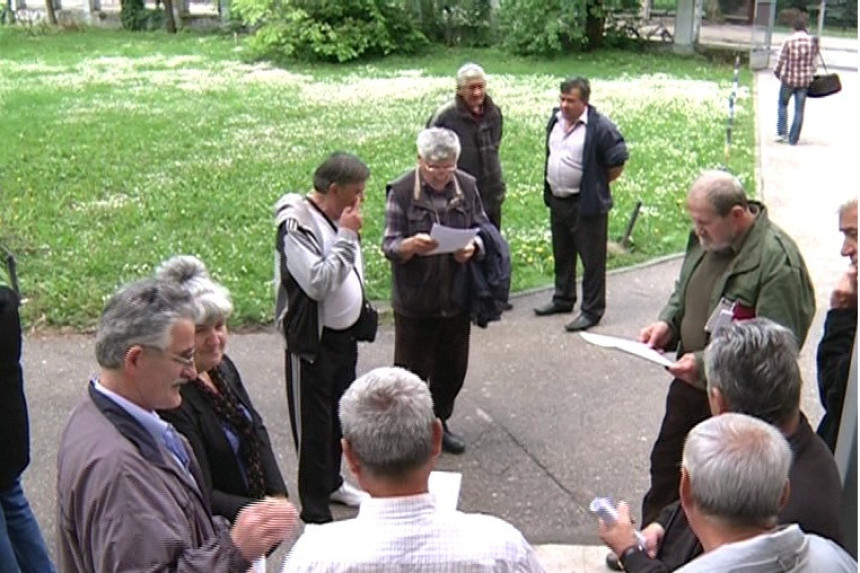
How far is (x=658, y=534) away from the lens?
10.6 ft

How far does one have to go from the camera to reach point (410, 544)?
7.79 feet

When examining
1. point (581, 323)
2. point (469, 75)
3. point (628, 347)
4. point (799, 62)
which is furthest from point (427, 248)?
point (799, 62)

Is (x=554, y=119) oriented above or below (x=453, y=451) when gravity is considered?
above

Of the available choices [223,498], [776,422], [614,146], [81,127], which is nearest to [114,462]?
[223,498]

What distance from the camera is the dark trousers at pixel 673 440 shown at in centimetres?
438

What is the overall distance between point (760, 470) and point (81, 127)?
52.8 ft

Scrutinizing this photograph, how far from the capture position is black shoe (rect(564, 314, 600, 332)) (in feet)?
25.9

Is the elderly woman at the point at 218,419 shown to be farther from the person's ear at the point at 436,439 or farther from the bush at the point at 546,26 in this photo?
the bush at the point at 546,26

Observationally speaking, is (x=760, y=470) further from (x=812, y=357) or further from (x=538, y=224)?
(x=538, y=224)

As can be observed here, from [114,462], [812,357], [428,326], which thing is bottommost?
[812,357]

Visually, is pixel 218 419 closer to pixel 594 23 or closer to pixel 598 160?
pixel 598 160

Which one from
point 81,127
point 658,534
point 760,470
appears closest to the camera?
point 760,470

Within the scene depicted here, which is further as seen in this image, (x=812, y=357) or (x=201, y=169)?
(x=201, y=169)

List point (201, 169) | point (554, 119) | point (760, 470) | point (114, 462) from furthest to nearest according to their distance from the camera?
point (201, 169), point (554, 119), point (114, 462), point (760, 470)
